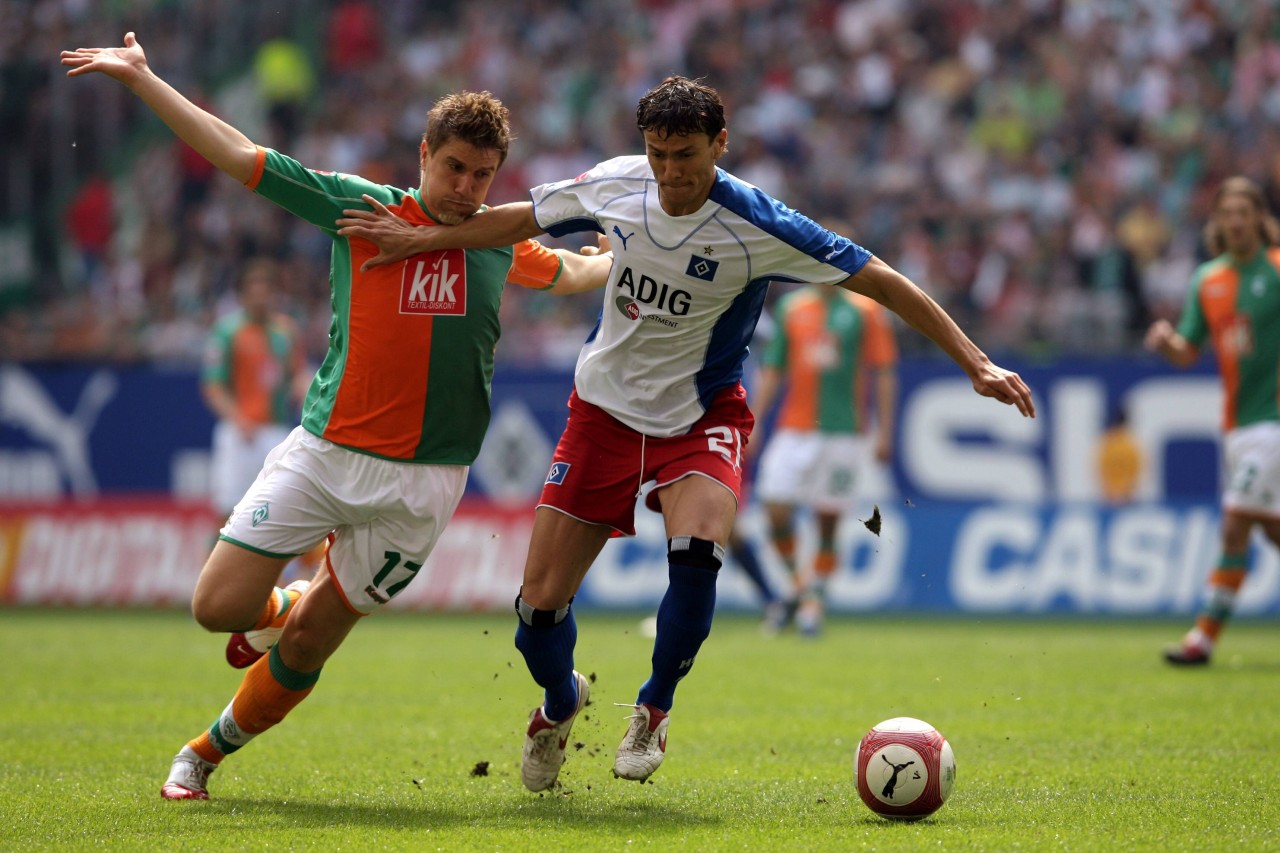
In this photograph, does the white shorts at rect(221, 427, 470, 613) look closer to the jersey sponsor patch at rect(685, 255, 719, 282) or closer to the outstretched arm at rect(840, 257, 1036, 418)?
the jersey sponsor patch at rect(685, 255, 719, 282)

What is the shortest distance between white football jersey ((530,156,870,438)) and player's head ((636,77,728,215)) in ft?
0.50

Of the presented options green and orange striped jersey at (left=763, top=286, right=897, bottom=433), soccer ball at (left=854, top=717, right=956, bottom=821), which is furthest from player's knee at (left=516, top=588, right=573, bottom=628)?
green and orange striped jersey at (left=763, top=286, right=897, bottom=433)

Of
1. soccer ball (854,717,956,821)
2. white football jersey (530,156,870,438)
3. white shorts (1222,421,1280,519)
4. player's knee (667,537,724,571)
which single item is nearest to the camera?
soccer ball (854,717,956,821)

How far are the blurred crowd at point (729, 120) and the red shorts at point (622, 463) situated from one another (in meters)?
10.8

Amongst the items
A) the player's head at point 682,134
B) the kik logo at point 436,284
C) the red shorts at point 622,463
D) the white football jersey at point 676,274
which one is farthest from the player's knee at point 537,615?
the player's head at point 682,134

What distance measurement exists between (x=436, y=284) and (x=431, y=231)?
24cm

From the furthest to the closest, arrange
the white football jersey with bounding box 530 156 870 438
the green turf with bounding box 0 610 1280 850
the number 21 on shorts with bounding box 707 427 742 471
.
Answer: the number 21 on shorts with bounding box 707 427 742 471 → the white football jersey with bounding box 530 156 870 438 → the green turf with bounding box 0 610 1280 850

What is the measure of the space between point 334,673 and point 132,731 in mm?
2807

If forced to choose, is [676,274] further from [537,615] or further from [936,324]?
[537,615]

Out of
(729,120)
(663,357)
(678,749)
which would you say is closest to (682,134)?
(663,357)

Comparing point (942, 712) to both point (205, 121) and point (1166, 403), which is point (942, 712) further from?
point (1166, 403)

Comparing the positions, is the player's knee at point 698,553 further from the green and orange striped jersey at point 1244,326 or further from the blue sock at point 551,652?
the green and orange striped jersey at point 1244,326

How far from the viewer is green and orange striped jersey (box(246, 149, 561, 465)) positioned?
588 cm

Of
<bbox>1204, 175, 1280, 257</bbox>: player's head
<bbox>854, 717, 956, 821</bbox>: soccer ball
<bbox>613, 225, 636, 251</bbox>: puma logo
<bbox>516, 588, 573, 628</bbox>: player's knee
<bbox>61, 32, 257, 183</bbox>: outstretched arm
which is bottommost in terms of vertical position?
<bbox>854, 717, 956, 821</bbox>: soccer ball
